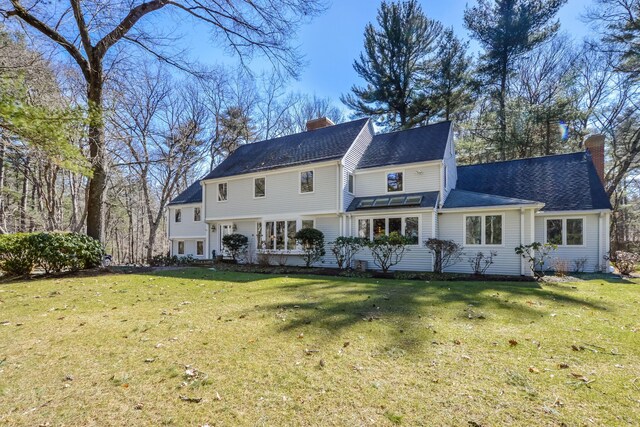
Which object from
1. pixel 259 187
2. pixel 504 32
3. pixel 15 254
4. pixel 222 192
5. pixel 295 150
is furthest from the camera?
pixel 504 32

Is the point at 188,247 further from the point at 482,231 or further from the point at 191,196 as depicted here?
the point at 482,231

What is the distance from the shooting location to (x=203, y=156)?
998 inches

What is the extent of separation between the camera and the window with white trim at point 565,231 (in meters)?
14.2

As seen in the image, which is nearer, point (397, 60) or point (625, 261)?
point (625, 261)

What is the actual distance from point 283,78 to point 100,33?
5833 mm

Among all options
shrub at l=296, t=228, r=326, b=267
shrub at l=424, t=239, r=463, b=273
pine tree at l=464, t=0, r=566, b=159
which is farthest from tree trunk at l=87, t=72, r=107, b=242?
pine tree at l=464, t=0, r=566, b=159

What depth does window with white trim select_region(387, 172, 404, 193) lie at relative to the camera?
1557cm

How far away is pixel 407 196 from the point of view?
1484 cm

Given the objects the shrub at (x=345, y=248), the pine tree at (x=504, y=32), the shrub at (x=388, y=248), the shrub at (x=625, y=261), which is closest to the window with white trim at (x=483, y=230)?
the shrub at (x=388, y=248)

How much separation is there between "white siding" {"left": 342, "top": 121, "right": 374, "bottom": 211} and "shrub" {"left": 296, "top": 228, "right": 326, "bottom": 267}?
1.84 metres

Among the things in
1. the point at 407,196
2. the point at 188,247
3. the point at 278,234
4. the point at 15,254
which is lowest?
the point at 188,247

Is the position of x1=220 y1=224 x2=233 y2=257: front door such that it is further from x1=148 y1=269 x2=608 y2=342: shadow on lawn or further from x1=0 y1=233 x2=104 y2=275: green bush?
x1=148 y1=269 x2=608 y2=342: shadow on lawn

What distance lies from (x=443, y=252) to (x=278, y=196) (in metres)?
8.78

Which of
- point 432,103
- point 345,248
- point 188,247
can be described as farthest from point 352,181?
point 188,247
